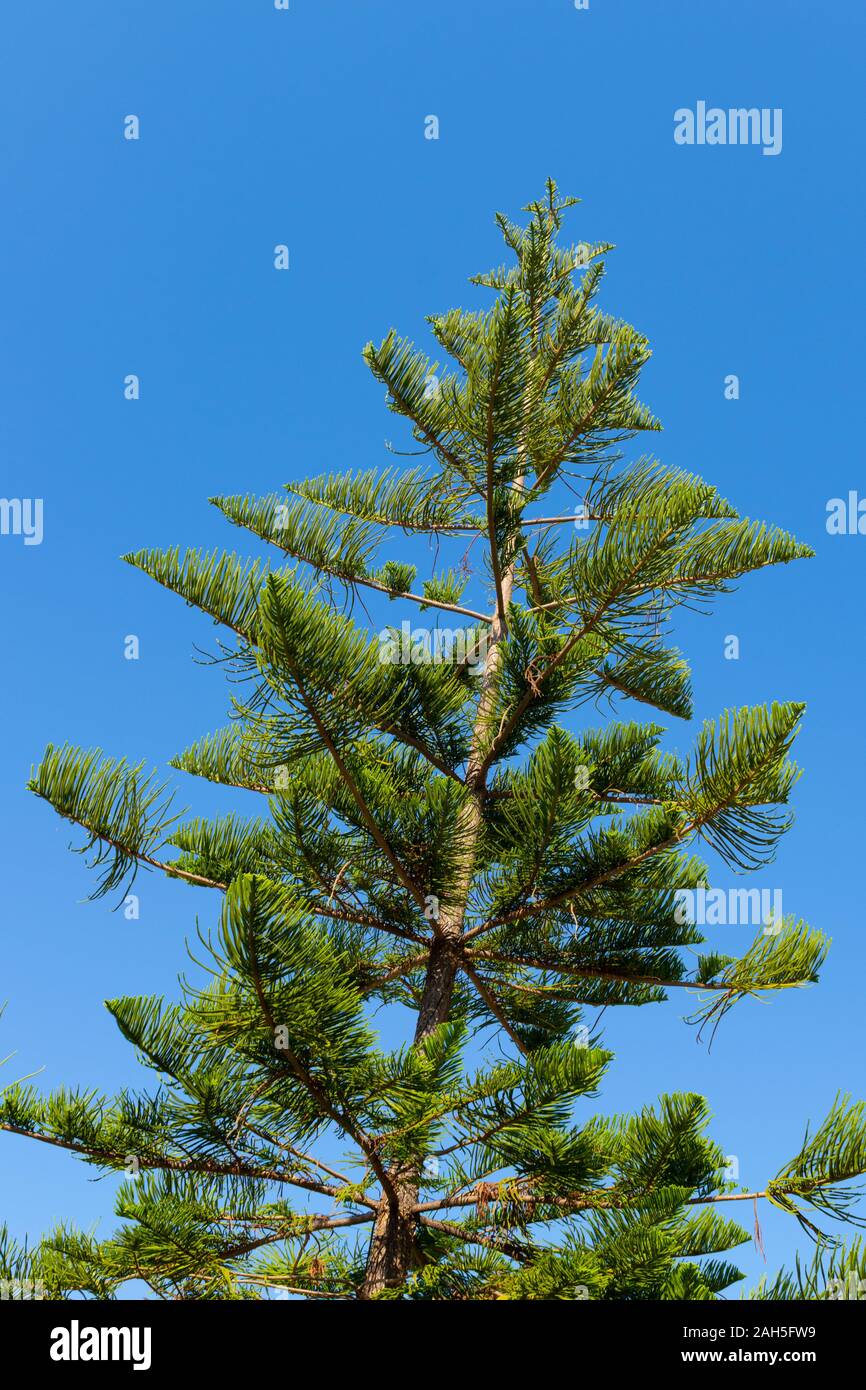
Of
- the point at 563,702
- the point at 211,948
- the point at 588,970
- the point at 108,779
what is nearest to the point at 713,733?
the point at 563,702

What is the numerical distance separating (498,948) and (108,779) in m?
1.81

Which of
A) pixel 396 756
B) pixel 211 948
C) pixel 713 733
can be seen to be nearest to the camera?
pixel 211 948

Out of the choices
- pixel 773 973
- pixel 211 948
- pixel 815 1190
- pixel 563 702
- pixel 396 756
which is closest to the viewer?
pixel 211 948

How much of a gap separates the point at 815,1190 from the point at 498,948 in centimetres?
159

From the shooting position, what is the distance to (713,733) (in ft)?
12.3

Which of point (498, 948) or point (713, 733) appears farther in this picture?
point (498, 948)

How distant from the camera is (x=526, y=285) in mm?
5062

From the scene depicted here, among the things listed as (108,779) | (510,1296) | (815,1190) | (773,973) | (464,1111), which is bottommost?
(510,1296)

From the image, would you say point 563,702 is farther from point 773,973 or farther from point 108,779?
point 108,779
